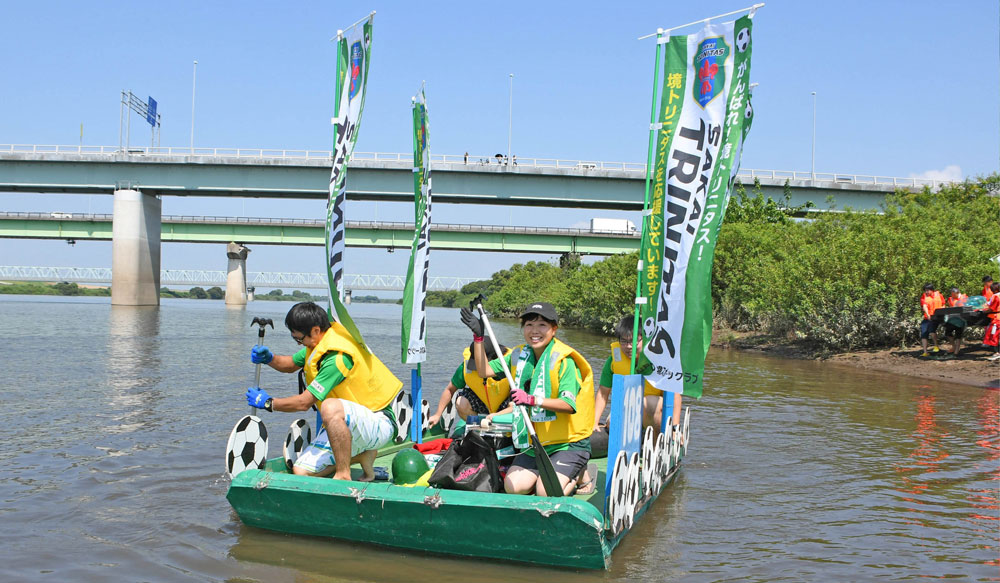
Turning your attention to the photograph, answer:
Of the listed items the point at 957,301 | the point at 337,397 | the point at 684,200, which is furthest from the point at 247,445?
the point at 957,301

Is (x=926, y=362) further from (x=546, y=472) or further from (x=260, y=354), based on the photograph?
(x=260, y=354)

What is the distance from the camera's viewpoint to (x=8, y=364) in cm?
1964

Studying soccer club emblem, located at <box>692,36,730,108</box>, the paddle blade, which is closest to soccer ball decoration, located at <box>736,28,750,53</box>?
soccer club emblem, located at <box>692,36,730,108</box>

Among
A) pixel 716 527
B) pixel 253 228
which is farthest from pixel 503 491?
pixel 253 228

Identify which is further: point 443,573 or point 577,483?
point 577,483

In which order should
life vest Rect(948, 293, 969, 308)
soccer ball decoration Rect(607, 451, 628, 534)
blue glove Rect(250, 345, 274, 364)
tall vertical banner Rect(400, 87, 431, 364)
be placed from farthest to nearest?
life vest Rect(948, 293, 969, 308), tall vertical banner Rect(400, 87, 431, 364), blue glove Rect(250, 345, 274, 364), soccer ball decoration Rect(607, 451, 628, 534)

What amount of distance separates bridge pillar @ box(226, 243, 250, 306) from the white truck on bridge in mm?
32798

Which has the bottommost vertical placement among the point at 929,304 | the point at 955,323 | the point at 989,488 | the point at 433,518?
the point at 989,488

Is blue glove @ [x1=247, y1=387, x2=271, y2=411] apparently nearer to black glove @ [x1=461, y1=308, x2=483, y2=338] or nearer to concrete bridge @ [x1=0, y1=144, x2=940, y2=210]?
black glove @ [x1=461, y1=308, x2=483, y2=338]

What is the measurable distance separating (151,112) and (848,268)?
203 ft

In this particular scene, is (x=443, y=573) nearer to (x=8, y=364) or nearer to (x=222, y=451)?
(x=222, y=451)

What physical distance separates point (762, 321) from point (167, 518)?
29.2m

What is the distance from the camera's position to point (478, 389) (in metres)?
7.97

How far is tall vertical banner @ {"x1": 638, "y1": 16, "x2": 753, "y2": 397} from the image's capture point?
22.3 ft
